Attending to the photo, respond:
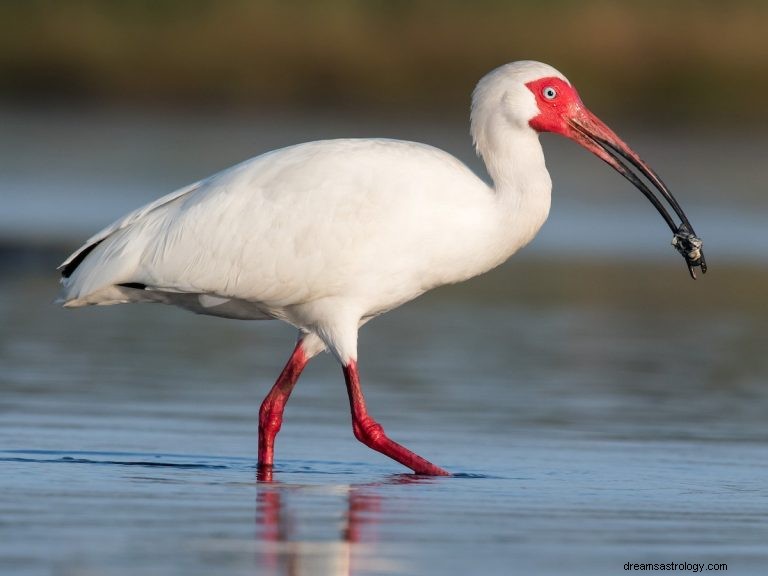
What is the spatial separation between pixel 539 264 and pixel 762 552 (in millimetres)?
14282

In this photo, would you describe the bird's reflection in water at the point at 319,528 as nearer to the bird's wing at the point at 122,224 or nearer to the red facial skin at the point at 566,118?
the bird's wing at the point at 122,224

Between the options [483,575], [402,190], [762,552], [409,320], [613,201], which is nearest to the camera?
[483,575]

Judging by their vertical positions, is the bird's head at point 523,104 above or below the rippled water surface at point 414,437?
above

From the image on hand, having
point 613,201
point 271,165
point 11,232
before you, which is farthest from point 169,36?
point 271,165

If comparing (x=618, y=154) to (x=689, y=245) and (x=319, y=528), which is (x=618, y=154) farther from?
(x=319, y=528)

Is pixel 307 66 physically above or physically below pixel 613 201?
above

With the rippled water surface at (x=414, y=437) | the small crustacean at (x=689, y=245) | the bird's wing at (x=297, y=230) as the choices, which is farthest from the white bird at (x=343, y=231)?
the rippled water surface at (x=414, y=437)

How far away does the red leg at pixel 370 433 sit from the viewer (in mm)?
12078

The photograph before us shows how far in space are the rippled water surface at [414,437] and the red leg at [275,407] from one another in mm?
131

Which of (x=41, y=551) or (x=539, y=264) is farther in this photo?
(x=539, y=264)

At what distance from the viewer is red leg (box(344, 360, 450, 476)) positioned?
39.6ft

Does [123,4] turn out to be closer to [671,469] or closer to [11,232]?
[11,232]

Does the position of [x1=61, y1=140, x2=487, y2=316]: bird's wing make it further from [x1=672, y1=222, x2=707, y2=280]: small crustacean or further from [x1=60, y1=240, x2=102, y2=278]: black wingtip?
[x1=672, y1=222, x2=707, y2=280]: small crustacean

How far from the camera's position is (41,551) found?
29.3ft
